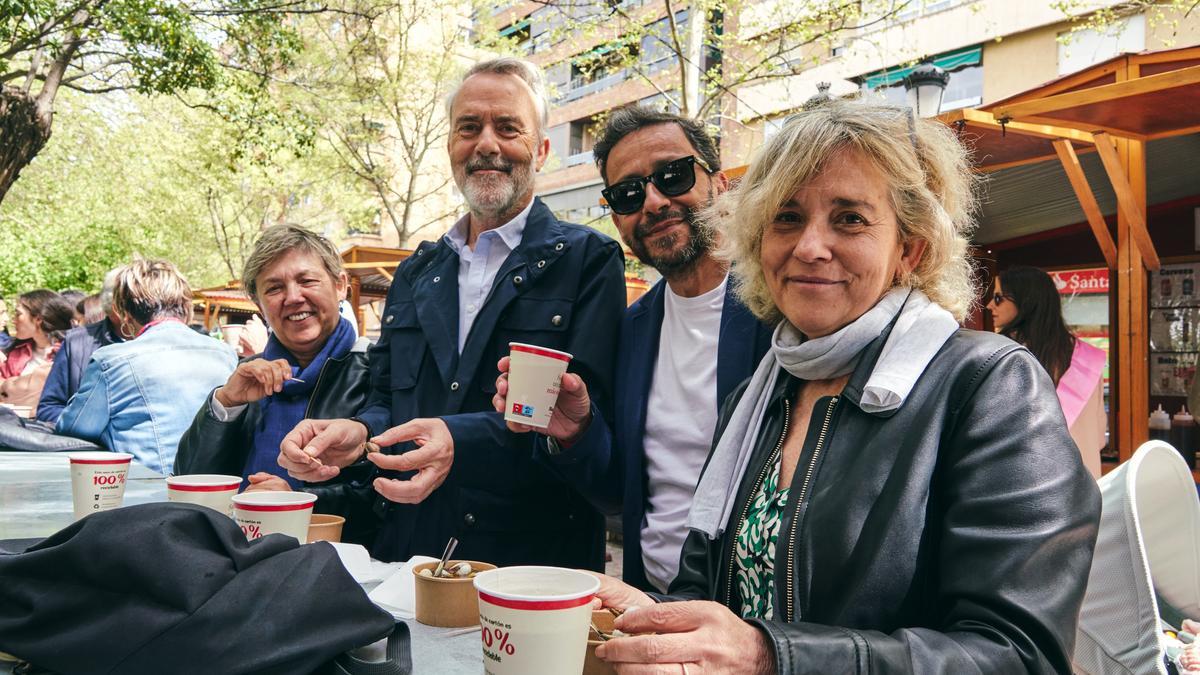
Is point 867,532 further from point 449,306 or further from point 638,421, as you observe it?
point 449,306

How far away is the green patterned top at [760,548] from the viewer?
171cm

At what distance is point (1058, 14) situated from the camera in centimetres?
1992

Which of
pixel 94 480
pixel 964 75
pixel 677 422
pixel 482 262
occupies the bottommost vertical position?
pixel 94 480

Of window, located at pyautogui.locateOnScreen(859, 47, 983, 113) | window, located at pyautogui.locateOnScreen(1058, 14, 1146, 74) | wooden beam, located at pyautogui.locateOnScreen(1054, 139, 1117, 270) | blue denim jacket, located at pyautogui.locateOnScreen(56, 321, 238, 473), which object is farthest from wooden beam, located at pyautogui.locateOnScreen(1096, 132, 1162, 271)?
window, located at pyautogui.locateOnScreen(859, 47, 983, 113)

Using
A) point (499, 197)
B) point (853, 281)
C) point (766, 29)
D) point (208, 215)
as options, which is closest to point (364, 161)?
point (208, 215)

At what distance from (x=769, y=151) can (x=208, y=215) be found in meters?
28.4

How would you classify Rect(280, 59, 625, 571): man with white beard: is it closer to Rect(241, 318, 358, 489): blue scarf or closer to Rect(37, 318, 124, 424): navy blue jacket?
Rect(241, 318, 358, 489): blue scarf

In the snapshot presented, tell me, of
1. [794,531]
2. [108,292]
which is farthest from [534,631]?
[108,292]

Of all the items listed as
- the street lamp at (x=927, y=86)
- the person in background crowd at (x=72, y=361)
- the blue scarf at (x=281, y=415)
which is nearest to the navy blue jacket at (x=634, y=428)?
the blue scarf at (x=281, y=415)

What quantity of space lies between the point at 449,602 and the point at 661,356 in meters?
1.31

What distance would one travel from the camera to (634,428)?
2621 millimetres

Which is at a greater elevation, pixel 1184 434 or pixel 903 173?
pixel 903 173

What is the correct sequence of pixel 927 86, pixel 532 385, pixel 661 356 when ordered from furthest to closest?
1. pixel 927 86
2. pixel 661 356
3. pixel 532 385

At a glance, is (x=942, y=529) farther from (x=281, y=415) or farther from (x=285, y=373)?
(x=281, y=415)
